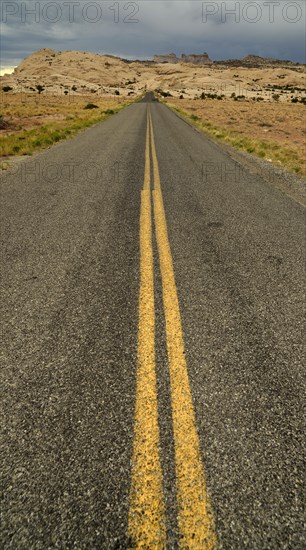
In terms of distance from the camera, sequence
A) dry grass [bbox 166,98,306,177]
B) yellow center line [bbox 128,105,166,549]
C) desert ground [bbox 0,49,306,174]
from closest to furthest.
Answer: yellow center line [bbox 128,105,166,549]
dry grass [bbox 166,98,306,177]
desert ground [bbox 0,49,306,174]

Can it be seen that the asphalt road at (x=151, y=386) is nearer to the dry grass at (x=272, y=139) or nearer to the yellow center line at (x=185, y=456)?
the yellow center line at (x=185, y=456)

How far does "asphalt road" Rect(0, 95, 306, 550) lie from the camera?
1642 millimetres

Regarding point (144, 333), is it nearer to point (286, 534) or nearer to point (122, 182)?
point (286, 534)

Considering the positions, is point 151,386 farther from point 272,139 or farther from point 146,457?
point 272,139

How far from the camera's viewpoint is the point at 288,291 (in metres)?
3.75

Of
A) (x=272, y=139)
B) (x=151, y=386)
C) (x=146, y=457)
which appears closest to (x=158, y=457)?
(x=146, y=457)

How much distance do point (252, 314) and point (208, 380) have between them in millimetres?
1088

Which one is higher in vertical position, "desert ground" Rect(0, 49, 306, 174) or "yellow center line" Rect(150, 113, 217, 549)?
"desert ground" Rect(0, 49, 306, 174)

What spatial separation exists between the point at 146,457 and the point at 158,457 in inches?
2.8

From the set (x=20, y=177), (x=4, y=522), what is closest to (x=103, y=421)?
(x=4, y=522)

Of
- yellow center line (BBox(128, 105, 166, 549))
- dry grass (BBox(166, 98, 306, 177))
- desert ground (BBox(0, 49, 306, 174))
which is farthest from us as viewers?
desert ground (BBox(0, 49, 306, 174))

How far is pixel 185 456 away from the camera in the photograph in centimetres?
191

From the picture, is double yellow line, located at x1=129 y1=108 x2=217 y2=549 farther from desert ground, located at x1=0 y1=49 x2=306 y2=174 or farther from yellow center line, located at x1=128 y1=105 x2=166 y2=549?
desert ground, located at x1=0 y1=49 x2=306 y2=174

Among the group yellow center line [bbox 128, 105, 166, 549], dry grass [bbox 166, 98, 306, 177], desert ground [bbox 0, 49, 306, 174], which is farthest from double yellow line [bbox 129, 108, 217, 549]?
desert ground [bbox 0, 49, 306, 174]
